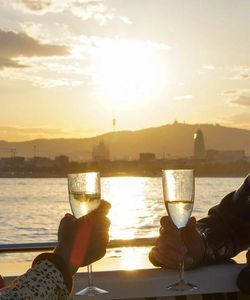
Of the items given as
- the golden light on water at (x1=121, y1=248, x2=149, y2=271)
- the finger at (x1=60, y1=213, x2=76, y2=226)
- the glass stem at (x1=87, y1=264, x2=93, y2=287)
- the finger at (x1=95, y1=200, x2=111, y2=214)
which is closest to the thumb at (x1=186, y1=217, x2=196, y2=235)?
the golden light on water at (x1=121, y1=248, x2=149, y2=271)

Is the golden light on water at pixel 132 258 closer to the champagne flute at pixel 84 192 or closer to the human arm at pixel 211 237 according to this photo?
the human arm at pixel 211 237

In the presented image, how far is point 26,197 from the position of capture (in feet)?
234

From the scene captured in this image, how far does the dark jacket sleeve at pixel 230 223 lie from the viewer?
2484 millimetres

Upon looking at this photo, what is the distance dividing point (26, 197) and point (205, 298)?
2745 inches

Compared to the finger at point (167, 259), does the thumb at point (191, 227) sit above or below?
above

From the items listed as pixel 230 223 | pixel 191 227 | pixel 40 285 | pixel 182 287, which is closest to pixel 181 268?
pixel 182 287

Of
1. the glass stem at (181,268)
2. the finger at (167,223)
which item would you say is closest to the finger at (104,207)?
the finger at (167,223)

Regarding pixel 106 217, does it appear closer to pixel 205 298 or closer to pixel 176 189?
pixel 176 189

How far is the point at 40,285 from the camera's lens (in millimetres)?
1544

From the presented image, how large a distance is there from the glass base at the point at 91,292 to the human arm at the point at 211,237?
26 cm

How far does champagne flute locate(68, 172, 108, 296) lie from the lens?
1903mm

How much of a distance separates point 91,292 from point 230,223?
0.67 meters

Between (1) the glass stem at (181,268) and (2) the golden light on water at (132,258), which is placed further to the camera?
(2) the golden light on water at (132,258)

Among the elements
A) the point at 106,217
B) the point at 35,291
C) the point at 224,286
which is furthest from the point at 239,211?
the point at 35,291
